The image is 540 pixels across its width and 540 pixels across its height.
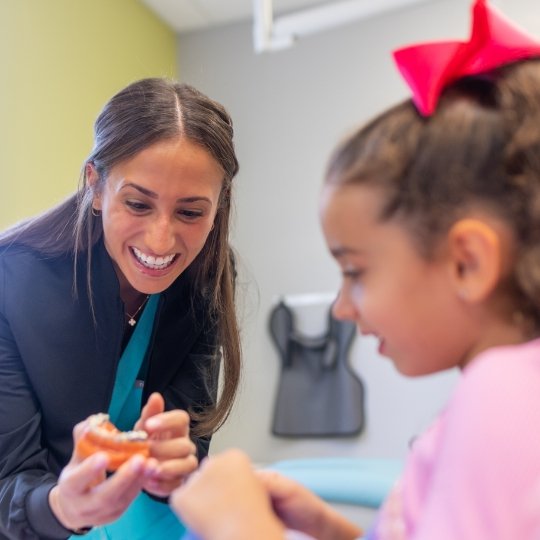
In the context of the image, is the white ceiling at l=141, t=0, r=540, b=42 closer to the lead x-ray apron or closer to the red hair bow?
the lead x-ray apron

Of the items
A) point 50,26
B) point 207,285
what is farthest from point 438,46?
point 50,26

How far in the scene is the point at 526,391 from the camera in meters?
0.47

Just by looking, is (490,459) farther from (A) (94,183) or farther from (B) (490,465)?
(A) (94,183)

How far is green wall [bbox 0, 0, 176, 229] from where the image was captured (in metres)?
2.00

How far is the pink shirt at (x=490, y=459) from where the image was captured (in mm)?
444

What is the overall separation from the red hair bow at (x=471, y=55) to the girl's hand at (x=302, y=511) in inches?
15.2

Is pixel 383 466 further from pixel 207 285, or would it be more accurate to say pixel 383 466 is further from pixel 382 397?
pixel 207 285

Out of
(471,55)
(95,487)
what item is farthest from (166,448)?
(471,55)

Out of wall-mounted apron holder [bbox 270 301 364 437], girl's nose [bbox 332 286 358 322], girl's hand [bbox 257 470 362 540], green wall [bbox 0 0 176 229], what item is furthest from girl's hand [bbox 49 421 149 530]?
wall-mounted apron holder [bbox 270 301 364 437]

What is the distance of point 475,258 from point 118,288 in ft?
2.44

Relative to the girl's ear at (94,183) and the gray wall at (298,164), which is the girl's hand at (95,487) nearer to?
the girl's ear at (94,183)

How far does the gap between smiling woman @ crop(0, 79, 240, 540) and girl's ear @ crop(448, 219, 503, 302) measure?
60 centimetres

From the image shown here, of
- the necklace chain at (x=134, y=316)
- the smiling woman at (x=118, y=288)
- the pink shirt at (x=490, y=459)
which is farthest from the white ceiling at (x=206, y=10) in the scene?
the pink shirt at (x=490, y=459)

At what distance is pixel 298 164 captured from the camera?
2.68 m
